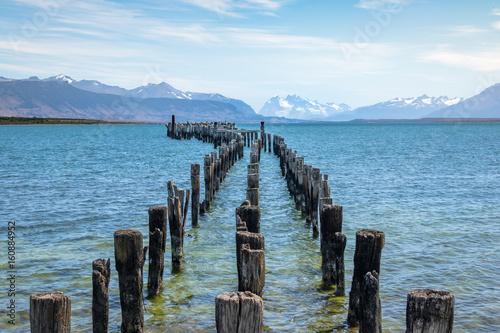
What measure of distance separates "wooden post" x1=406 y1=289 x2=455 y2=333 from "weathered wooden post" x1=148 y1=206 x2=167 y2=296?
16.5ft

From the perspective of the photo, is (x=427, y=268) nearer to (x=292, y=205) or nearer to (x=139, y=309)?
(x=139, y=309)

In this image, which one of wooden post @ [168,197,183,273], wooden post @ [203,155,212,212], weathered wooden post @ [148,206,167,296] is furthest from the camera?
wooden post @ [203,155,212,212]

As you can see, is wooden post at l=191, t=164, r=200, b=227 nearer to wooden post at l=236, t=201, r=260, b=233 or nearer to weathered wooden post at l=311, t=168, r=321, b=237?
weathered wooden post at l=311, t=168, r=321, b=237

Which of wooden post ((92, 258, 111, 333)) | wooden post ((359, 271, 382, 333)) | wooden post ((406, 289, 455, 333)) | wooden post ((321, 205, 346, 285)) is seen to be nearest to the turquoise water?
wooden post ((321, 205, 346, 285))

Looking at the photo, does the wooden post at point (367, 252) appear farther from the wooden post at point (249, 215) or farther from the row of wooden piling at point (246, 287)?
the wooden post at point (249, 215)

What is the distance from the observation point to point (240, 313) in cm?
441

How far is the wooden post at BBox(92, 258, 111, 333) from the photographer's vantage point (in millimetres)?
6277

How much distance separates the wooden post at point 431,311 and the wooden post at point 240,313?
1444 millimetres

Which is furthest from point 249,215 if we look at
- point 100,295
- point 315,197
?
point 315,197

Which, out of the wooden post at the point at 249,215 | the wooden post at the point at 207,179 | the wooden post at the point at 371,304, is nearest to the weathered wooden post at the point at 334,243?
the wooden post at the point at 249,215

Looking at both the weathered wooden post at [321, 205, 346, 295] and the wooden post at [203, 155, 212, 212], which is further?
the wooden post at [203, 155, 212, 212]

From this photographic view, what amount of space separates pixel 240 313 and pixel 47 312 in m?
1.86

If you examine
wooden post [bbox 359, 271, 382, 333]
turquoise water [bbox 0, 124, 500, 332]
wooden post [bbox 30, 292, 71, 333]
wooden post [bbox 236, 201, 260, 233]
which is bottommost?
turquoise water [bbox 0, 124, 500, 332]

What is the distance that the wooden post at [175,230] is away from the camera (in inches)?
413
